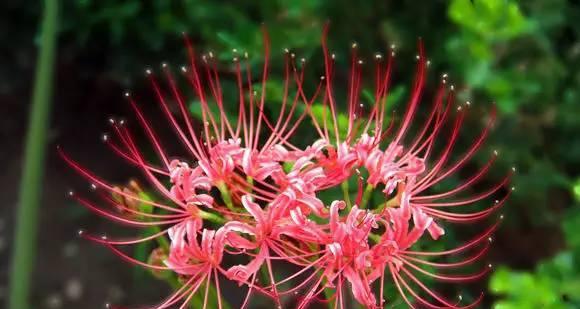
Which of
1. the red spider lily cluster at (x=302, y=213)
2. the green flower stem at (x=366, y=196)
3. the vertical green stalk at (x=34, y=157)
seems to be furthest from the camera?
the vertical green stalk at (x=34, y=157)

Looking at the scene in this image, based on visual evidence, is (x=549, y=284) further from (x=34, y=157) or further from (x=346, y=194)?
(x=34, y=157)

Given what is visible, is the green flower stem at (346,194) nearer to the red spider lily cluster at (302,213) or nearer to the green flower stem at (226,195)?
the red spider lily cluster at (302,213)

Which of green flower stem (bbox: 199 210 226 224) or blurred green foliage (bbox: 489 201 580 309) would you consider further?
blurred green foliage (bbox: 489 201 580 309)

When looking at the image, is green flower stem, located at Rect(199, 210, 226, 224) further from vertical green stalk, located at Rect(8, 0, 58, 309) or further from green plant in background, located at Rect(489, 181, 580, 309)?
vertical green stalk, located at Rect(8, 0, 58, 309)

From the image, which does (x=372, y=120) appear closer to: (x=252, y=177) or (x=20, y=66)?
(x=252, y=177)

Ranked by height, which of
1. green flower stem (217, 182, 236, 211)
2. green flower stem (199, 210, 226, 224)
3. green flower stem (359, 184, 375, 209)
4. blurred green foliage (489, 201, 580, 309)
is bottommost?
blurred green foliage (489, 201, 580, 309)

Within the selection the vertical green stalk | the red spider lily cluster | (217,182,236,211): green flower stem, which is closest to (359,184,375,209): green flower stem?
the red spider lily cluster

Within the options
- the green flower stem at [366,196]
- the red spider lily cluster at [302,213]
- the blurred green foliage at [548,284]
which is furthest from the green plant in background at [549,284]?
the green flower stem at [366,196]

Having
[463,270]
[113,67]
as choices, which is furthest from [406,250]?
[113,67]

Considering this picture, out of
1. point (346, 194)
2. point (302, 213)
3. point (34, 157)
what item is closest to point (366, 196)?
point (346, 194)
